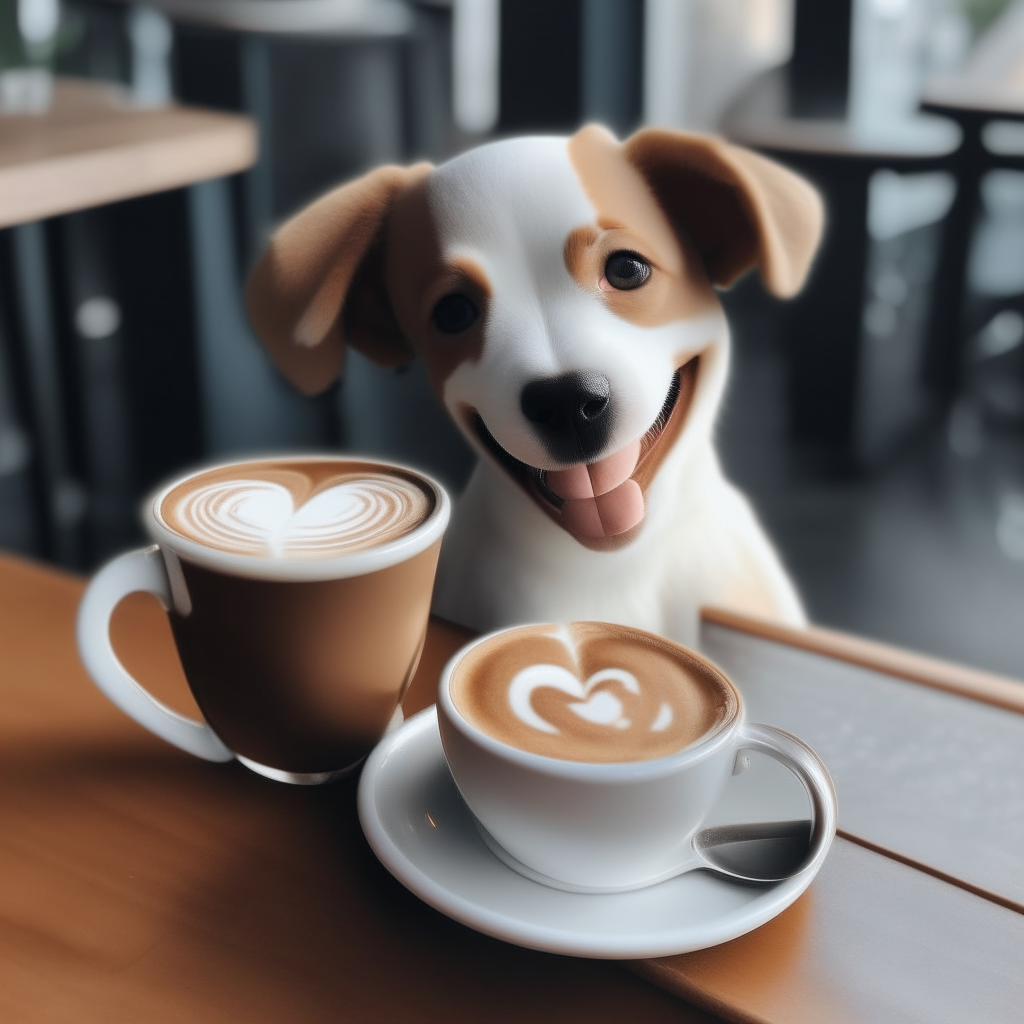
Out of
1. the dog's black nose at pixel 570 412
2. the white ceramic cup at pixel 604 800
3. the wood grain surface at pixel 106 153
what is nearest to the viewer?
the white ceramic cup at pixel 604 800

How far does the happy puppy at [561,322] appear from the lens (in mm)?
504

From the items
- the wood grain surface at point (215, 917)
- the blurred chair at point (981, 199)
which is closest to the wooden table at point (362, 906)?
the wood grain surface at point (215, 917)

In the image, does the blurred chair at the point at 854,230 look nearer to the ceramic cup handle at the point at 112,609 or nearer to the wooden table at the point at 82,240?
the ceramic cup handle at the point at 112,609

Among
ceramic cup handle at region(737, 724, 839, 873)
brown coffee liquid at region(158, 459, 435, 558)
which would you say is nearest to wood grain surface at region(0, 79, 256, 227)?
brown coffee liquid at region(158, 459, 435, 558)

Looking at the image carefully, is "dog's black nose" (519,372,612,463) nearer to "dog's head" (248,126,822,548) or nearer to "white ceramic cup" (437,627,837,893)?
"dog's head" (248,126,822,548)

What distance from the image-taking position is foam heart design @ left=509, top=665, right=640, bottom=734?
376mm

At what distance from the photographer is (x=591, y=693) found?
15.4 inches

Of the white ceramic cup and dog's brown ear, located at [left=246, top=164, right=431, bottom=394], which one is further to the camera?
dog's brown ear, located at [left=246, top=164, right=431, bottom=394]

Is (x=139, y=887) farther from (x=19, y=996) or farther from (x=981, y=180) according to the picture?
(x=981, y=180)

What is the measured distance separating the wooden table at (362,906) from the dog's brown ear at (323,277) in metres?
0.17

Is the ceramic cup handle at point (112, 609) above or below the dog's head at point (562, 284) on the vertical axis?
below

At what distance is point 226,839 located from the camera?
0.42 metres

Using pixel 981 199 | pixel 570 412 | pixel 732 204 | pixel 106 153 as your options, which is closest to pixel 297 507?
pixel 570 412

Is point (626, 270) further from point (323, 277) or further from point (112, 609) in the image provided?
point (112, 609)
